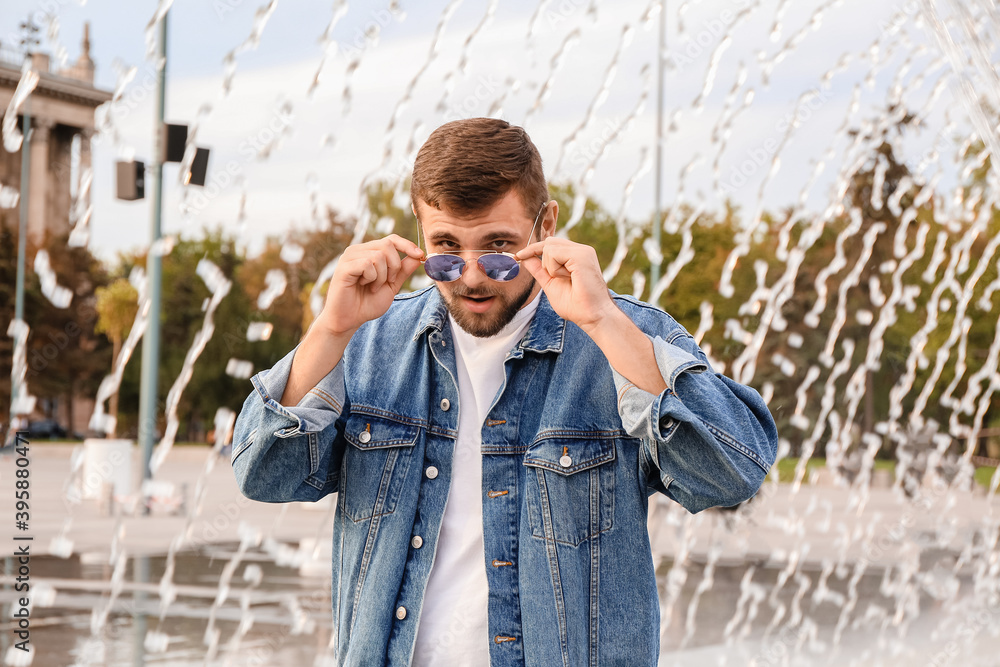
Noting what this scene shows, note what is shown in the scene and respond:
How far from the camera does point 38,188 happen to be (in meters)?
36.9

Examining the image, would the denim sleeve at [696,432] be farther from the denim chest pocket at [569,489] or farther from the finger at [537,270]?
the finger at [537,270]

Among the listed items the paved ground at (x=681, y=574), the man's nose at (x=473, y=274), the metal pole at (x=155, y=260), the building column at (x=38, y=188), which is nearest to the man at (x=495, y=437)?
the man's nose at (x=473, y=274)

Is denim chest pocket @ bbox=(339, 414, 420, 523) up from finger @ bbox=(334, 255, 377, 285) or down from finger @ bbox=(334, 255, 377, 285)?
down

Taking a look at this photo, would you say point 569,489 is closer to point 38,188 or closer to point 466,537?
point 466,537

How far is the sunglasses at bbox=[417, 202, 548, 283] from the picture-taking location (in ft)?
6.48

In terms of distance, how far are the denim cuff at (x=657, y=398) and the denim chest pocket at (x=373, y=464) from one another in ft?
1.34

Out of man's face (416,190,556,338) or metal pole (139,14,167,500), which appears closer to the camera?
man's face (416,190,556,338)

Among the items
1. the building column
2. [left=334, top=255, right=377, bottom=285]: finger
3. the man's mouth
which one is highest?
the building column

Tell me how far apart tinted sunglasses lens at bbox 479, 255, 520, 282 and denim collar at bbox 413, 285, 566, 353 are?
12cm

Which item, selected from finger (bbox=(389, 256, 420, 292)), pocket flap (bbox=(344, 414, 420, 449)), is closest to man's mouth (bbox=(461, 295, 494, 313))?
finger (bbox=(389, 256, 420, 292))

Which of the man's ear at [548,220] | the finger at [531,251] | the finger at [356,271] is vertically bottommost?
the finger at [356,271]

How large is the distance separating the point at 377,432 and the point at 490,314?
0.32 meters

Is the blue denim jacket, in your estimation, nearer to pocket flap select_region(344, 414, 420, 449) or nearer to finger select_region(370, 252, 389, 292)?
pocket flap select_region(344, 414, 420, 449)

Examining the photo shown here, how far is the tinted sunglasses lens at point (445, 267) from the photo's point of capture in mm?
1992
